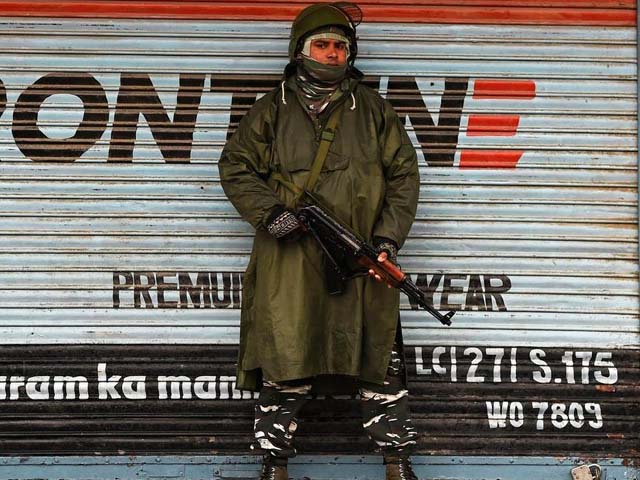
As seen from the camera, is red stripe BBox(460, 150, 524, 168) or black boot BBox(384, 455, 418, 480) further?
red stripe BBox(460, 150, 524, 168)

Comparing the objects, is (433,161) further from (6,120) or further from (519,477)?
(6,120)

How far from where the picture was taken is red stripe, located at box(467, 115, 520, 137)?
6.97 m

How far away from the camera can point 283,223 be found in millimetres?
6160

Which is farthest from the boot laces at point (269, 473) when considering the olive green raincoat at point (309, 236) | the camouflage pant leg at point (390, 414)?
the camouflage pant leg at point (390, 414)

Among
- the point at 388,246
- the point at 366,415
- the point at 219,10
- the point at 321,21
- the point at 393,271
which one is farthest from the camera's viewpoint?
the point at 219,10

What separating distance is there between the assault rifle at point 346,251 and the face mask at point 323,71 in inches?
27.4

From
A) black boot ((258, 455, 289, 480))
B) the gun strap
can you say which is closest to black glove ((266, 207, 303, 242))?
the gun strap

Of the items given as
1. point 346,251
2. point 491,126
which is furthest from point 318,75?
point 491,126

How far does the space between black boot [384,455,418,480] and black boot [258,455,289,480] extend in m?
0.56

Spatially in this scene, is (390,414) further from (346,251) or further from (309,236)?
(309,236)

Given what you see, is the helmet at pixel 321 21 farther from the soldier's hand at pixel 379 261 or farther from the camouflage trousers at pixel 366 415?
the camouflage trousers at pixel 366 415

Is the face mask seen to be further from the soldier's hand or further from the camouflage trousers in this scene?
the camouflage trousers

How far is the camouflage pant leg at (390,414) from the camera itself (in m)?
6.40

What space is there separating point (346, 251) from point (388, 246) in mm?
224
